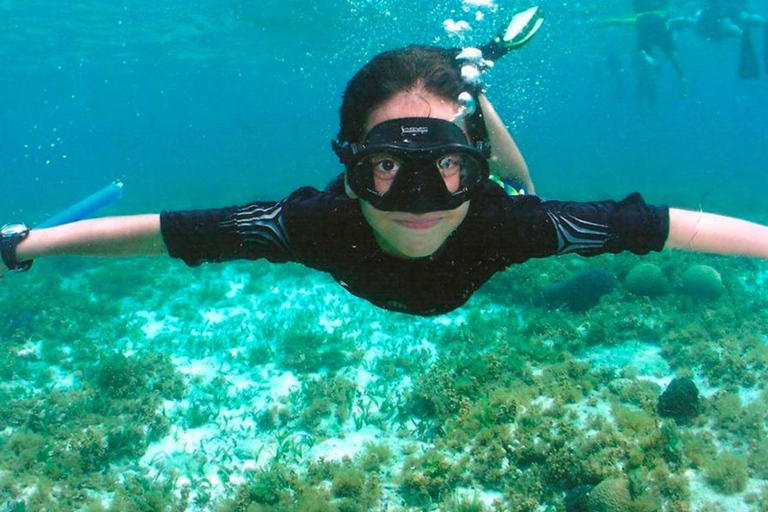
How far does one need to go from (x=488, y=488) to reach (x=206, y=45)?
38.5 m

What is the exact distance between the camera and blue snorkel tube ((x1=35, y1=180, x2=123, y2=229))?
4039 millimetres

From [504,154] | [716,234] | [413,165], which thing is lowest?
[716,234]

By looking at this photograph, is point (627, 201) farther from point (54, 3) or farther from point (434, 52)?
point (54, 3)

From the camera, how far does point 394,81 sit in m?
2.86

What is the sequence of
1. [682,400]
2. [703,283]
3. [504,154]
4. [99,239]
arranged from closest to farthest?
[99,239] < [504,154] < [682,400] < [703,283]

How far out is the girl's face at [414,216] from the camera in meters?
2.82

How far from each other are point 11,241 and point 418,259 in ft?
8.38

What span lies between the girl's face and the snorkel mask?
0.06 m

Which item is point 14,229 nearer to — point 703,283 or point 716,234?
point 716,234

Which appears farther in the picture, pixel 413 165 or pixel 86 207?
pixel 86 207

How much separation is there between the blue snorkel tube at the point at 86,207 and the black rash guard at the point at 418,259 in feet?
4.55

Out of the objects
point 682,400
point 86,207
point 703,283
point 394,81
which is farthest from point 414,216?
point 703,283

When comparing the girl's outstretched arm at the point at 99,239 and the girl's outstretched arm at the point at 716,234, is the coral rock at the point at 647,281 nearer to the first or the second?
the girl's outstretched arm at the point at 716,234

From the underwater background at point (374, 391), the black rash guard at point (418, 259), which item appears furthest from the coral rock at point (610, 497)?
the black rash guard at point (418, 259)
